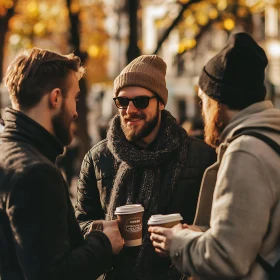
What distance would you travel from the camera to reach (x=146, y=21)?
49625mm

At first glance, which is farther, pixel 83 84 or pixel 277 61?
pixel 277 61

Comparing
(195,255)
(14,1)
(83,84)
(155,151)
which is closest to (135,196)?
(155,151)

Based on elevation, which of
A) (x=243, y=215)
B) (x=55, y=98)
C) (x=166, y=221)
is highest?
(x=55, y=98)

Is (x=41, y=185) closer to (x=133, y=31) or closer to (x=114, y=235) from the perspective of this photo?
(x=114, y=235)

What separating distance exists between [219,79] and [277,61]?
42.5 metres

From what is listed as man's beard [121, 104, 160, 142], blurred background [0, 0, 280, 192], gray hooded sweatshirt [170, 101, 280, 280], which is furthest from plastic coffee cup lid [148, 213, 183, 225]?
blurred background [0, 0, 280, 192]

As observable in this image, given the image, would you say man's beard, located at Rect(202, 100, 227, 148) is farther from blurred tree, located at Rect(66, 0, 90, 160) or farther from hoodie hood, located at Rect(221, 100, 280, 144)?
blurred tree, located at Rect(66, 0, 90, 160)

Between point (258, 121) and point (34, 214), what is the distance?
1.05 meters

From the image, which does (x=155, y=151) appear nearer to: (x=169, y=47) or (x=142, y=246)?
(x=142, y=246)

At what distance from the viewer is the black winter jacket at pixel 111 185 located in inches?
167

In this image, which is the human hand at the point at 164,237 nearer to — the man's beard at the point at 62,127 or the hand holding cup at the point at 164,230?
the hand holding cup at the point at 164,230

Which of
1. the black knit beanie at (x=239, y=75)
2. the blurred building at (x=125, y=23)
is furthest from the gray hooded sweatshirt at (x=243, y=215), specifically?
the blurred building at (x=125, y=23)

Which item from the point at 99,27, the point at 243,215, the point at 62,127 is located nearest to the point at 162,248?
the point at 243,215

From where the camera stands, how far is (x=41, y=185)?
305 cm
